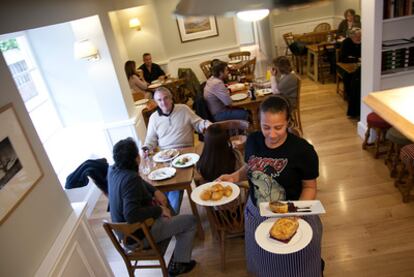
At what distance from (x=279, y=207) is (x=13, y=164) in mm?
1515

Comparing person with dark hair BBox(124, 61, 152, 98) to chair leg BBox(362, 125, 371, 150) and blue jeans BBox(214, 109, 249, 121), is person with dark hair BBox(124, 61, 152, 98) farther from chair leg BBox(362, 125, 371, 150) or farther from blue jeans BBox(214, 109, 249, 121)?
chair leg BBox(362, 125, 371, 150)

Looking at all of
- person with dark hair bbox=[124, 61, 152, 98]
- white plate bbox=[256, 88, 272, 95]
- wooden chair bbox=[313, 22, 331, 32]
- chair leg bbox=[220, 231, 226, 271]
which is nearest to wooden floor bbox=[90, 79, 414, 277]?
chair leg bbox=[220, 231, 226, 271]

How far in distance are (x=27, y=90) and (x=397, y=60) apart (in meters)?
4.49

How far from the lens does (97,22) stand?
3.85 metres

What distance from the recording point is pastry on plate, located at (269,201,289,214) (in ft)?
5.83

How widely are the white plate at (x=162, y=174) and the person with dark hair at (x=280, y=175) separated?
1031 millimetres

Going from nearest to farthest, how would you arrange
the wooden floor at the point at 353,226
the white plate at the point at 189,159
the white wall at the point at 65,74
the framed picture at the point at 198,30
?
the wooden floor at the point at 353,226, the white plate at the point at 189,159, the white wall at the point at 65,74, the framed picture at the point at 198,30

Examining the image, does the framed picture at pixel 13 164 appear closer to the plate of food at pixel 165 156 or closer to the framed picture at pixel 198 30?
the plate of food at pixel 165 156

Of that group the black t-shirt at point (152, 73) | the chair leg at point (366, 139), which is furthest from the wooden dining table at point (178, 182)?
the black t-shirt at point (152, 73)

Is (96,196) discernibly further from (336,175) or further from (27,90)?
(336,175)

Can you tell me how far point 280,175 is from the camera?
1.84 m

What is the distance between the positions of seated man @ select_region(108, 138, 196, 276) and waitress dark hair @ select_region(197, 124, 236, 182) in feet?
1.39

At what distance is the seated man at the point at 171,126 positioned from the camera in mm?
3432

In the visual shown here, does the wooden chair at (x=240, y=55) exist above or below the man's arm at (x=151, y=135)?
above
